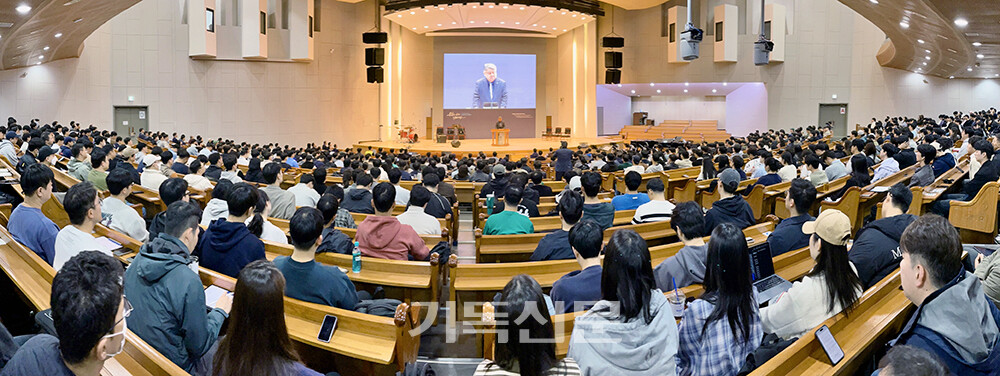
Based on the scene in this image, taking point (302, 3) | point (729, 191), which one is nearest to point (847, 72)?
point (302, 3)

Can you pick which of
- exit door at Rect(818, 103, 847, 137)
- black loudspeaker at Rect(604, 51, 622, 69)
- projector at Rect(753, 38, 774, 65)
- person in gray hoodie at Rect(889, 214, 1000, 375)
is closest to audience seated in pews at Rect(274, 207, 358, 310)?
person in gray hoodie at Rect(889, 214, 1000, 375)

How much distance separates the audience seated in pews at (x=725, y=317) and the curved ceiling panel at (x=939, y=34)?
9.33 meters

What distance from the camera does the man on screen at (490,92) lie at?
992 inches

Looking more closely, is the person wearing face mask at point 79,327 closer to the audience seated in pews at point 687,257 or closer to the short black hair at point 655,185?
the audience seated in pews at point 687,257

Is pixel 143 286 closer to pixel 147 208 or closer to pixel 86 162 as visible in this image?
pixel 147 208

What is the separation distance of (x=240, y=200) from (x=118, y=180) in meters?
1.40

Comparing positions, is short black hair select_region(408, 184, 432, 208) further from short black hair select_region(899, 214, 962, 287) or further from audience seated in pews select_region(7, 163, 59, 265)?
short black hair select_region(899, 214, 962, 287)

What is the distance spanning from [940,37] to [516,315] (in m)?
15.9

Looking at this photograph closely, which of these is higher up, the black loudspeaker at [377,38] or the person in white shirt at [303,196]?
the black loudspeaker at [377,38]

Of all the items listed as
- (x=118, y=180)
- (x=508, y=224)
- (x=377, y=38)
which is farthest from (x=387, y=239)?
(x=377, y=38)

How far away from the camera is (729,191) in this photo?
18.1ft

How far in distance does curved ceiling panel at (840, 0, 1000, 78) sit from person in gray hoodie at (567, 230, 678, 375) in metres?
9.73

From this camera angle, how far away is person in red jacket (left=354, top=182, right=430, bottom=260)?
437 centimetres

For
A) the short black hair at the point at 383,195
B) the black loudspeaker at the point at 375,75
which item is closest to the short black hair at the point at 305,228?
the short black hair at the point at 383,195
